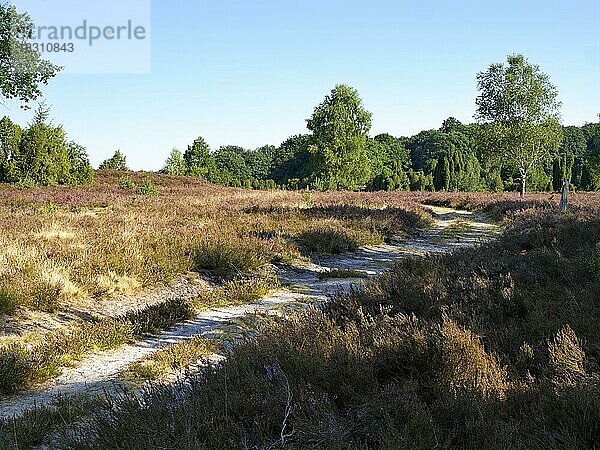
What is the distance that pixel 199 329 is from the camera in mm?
6793

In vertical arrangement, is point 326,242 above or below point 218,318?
above

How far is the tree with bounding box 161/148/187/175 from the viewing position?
7119cm

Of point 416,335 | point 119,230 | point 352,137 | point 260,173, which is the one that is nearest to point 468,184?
point 352,137

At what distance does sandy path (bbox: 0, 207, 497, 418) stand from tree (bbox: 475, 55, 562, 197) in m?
22.1

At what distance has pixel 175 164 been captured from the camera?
79.0 meters

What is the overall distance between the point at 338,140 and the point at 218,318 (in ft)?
141

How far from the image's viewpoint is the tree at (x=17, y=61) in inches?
770

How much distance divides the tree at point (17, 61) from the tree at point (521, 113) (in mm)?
29321

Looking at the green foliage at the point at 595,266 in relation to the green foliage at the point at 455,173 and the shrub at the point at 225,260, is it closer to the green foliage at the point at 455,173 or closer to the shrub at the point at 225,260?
the shrub at the point at 225,260

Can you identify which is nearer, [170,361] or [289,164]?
[170,361]

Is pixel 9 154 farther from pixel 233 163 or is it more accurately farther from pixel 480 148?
pixel 233 163

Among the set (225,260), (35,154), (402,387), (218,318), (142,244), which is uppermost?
(35,154)

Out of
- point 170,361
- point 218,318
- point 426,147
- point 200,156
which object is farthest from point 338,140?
point 426,147

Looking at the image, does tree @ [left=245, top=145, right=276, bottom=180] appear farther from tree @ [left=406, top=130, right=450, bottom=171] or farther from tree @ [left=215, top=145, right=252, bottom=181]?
tree @ [left=406, top=130, right=450, bottom=171]
